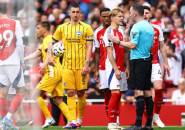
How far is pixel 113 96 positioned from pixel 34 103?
473 centimetres

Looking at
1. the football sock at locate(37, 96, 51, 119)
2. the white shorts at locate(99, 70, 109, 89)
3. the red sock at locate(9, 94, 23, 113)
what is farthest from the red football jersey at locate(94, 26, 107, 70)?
the red sock at locate(9, 94, 23, 113)

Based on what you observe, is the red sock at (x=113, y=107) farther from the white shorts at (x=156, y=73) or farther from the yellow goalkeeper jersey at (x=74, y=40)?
the yellow goalkeeper jersey at (x=74, y=40)

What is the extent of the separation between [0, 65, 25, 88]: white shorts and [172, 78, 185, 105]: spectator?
6705 millimetres

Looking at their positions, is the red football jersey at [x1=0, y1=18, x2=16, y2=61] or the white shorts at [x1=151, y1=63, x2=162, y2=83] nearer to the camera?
the red football jersey at [x1=0, y1=18, x2=16, y2=61]

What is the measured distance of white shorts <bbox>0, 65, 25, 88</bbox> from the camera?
1703 centimetres

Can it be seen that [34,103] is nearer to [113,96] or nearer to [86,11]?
[113,96]

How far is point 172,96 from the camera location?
23719 millimetres

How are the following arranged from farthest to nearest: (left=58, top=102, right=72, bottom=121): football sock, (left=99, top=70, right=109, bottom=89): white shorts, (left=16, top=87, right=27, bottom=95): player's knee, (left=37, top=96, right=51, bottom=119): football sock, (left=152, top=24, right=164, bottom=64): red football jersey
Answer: (left=37, top=96, right=51, bottom=119): football sock, (left=58, top=102, right=72, bottom=121): football sock, (left=152, top=24, right=164, bottom=64): red football jersey, (left=99, top=70, right=109, bottom=89): white shorts, (left=16, top=87, right=27, bottom=95): player's knee

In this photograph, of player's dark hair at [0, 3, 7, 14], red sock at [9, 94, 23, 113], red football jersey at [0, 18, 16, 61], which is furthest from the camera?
red football jersey at [0, 18, 16, 61]

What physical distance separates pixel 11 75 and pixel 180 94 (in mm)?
7213

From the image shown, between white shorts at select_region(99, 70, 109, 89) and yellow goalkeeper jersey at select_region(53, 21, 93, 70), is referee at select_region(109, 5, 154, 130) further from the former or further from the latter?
yellow goalkeeper jersey at select_region(53, 21, 93, 70)

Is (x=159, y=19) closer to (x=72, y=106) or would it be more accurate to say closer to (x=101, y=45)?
(x=101, y=45)

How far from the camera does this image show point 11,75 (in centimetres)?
1720

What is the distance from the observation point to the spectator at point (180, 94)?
2309 centimetres
